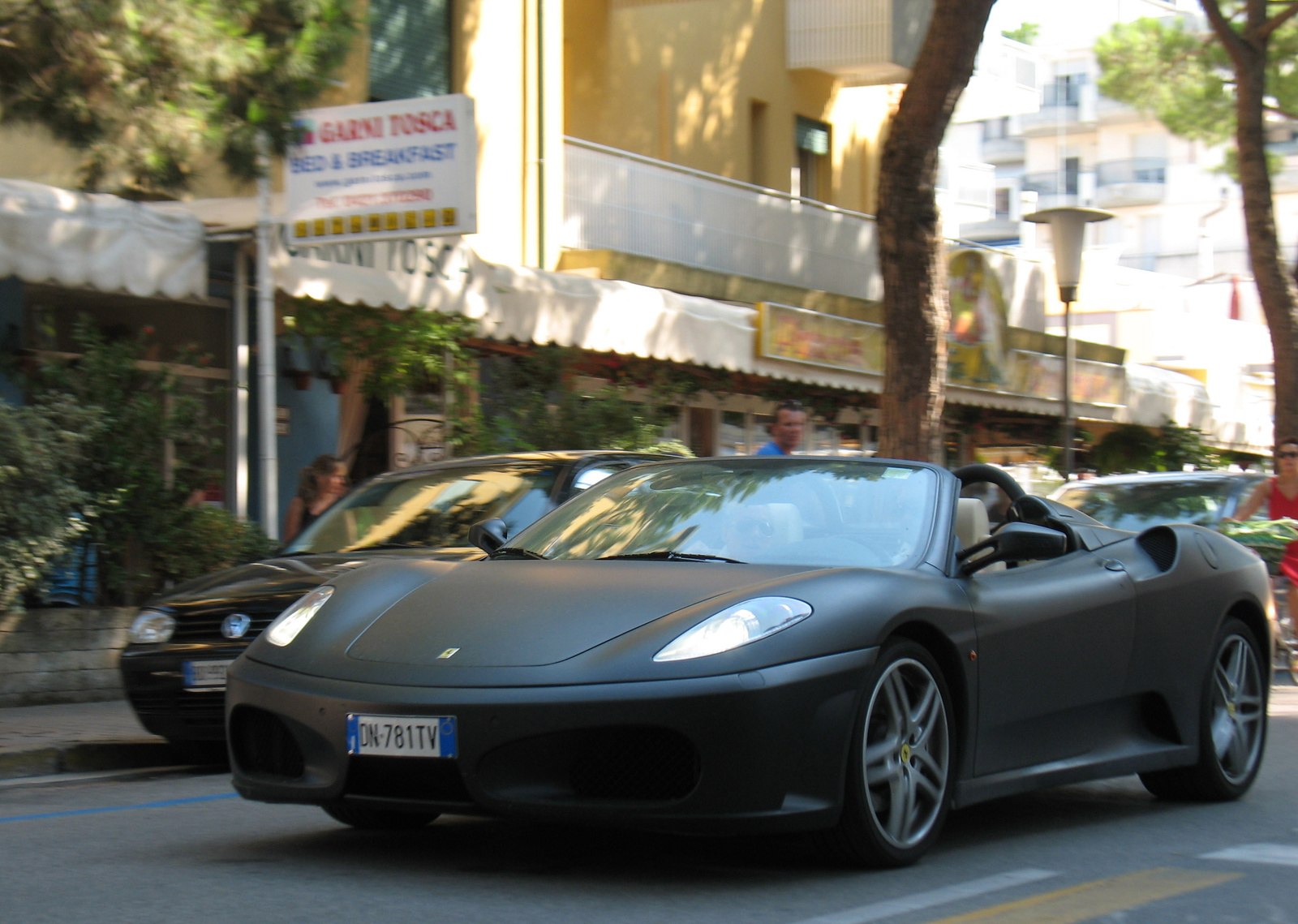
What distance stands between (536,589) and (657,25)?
20.1m

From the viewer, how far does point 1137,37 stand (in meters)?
33.4

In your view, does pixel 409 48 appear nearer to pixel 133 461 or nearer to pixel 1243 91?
pixel 133 461

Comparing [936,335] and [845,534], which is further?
[936,335]

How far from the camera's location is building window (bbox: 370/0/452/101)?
18375 mm

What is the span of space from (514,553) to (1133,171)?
8821 cm

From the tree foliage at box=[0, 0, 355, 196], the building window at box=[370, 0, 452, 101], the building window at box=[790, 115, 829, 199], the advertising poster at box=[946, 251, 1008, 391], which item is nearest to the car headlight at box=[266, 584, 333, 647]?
the tree foliage at box=[0, 0, 355, 196]

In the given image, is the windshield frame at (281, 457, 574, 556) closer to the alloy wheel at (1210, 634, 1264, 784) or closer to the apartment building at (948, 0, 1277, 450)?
A: the alloy wheel at (1210, 634, 1264, 784)

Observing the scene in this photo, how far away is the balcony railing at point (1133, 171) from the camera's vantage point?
88438mm

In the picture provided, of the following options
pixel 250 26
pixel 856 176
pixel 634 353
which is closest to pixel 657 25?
pixel 856 176

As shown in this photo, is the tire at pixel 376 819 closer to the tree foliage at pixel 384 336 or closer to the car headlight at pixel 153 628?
the car headlight at pixel 153 628

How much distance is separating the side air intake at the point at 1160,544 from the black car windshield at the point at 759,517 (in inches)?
44.9

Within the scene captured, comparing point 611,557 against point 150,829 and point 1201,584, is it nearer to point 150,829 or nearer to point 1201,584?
point 150,829

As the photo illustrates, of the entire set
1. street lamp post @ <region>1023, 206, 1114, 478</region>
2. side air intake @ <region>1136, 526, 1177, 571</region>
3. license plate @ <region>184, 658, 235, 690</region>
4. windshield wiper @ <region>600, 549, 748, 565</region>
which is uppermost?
street lamp post @ <region>1023, 206, 1114, 478</region>

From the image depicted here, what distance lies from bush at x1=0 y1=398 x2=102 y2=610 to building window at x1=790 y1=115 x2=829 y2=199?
17.5 meters
